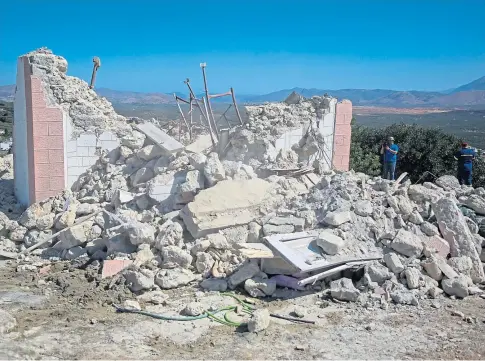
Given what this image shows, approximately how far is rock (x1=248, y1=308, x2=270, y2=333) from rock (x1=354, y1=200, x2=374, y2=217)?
2.87m

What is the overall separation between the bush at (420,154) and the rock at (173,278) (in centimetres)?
886

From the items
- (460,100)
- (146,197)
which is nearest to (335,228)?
(146,197)

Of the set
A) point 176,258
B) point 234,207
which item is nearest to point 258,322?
point 176,258

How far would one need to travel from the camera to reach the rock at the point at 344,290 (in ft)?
21.4

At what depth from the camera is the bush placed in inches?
599

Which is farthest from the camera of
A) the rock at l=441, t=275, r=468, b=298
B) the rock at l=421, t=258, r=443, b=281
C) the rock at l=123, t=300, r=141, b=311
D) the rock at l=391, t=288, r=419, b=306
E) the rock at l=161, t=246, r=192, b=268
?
the rock at l=161, t=246, r=192, b=268

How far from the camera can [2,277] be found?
7.51 m

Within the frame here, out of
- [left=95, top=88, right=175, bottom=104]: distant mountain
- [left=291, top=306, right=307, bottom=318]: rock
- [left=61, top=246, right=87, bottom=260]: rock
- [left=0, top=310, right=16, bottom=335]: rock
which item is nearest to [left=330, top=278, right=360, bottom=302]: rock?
[left=291, top=306, right=307, bottom=318]: rock

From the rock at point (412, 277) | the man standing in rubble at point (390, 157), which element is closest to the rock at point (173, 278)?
the rock at point (412, 277)

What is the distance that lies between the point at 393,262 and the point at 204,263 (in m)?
2.82

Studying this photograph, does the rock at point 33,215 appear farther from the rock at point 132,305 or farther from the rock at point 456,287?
the rock at point 456,287

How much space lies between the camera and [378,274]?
6773 millimetres

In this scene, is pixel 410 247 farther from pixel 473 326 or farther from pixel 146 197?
pixel 146 197

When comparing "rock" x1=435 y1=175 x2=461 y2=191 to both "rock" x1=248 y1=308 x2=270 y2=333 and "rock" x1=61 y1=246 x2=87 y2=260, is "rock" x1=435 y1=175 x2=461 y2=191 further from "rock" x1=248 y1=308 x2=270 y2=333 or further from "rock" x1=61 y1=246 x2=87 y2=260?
"rock" x1=61 y1=246 x2=87 y2=260
